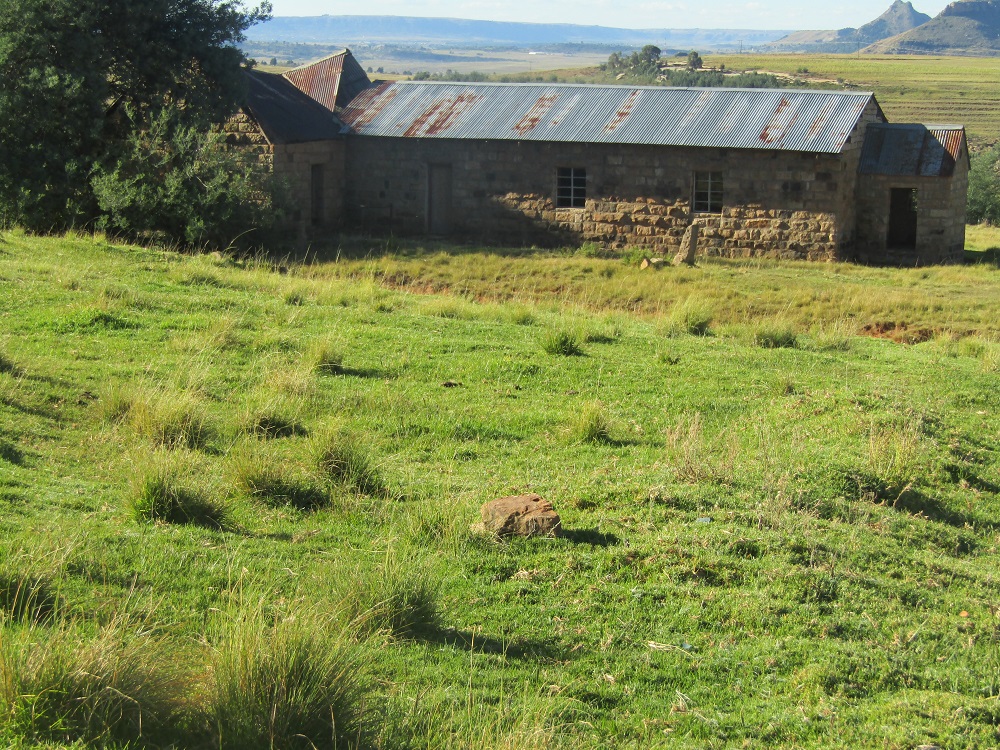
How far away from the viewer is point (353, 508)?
267 inches

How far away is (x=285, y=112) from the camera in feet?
82.9

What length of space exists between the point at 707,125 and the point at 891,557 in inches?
727

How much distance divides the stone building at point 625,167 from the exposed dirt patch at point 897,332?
678 cm

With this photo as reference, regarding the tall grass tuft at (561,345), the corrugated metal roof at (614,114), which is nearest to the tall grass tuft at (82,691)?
the tall grass tuft at (561,345)

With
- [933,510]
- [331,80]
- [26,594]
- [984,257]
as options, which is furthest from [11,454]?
[331,80]

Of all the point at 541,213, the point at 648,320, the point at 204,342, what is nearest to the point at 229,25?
the point at 541,213

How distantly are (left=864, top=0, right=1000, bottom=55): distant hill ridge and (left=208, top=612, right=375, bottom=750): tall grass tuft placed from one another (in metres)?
166

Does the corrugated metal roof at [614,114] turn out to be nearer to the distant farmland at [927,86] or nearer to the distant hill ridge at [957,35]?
the distant farmland at [927,86]

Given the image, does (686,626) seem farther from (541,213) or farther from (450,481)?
(541,213)

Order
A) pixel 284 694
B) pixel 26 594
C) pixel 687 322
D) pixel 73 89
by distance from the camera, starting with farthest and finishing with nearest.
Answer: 1. pixel 73 89
2. pixel 687 322
3. pixel 26 594
4. pixel 284 694

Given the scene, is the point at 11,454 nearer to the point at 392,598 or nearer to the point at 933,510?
the point at 392,598

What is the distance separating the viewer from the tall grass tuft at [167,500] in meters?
6.19

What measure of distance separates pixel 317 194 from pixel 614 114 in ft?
23.7

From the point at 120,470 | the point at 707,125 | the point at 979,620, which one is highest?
the point at 707,125
